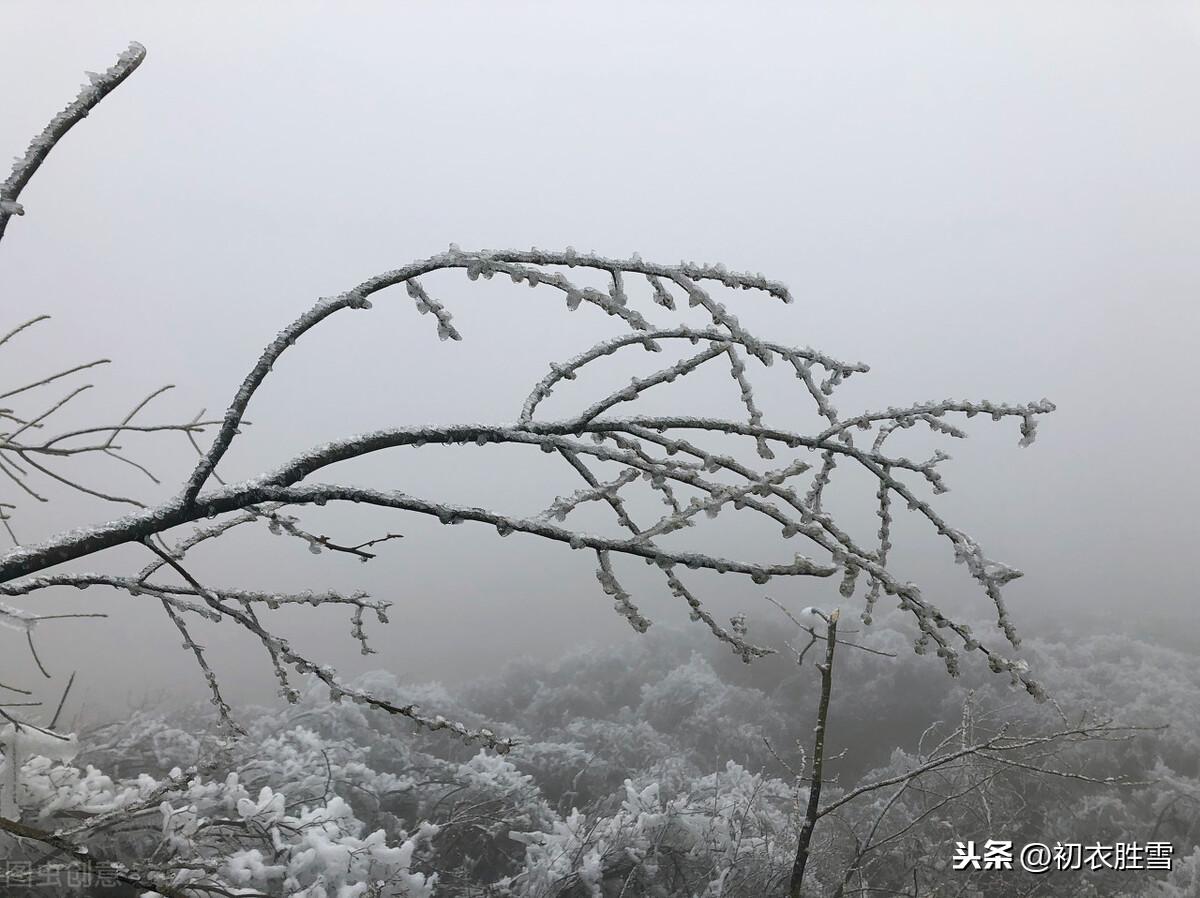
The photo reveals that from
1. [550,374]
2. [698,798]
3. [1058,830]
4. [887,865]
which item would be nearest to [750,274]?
[550,374]

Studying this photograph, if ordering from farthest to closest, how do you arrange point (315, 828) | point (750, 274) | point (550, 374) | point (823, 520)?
point (315, 828)
point (550, 374)
point (750, 274)
point (823, 520)

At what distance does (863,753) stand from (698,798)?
167 inches

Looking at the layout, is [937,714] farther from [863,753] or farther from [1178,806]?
[1178,806]

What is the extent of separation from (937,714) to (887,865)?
3951 millimetres

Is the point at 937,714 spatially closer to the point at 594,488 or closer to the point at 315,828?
the point at 315,828

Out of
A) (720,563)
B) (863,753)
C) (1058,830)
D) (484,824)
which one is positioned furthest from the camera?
(863,753)

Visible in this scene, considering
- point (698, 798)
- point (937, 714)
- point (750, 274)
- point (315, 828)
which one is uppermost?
point (937, 714)

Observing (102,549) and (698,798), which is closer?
(102,549)

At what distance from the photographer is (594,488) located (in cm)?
128

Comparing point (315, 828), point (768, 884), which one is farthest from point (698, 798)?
point (315, 828)

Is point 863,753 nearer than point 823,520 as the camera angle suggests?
No

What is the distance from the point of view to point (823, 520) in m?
1.26

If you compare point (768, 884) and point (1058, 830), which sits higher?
point (1058, 830)

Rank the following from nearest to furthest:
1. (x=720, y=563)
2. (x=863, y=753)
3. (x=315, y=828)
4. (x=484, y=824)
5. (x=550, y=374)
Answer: (x=720, y=563) → (x=550, y=374) → (x=315, y=828) → (x=484, y=824) → (x=863, y=753)
